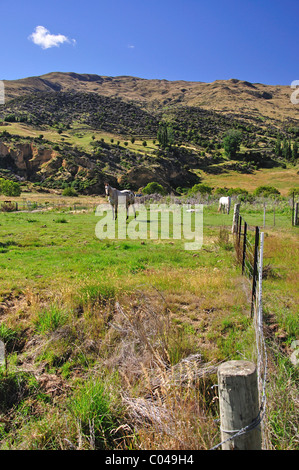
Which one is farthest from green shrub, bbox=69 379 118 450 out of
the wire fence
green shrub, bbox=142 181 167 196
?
green shrub, bbox=142 181 167 196

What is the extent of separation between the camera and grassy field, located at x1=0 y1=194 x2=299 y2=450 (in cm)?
295

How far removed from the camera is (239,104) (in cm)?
17775

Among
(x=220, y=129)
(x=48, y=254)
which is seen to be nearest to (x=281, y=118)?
(x=220, y=129)

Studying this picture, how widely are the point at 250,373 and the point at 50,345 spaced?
3556 millimetres

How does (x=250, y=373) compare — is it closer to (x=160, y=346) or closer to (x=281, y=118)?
(x=160, y=346)

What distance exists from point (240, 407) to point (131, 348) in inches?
93.6

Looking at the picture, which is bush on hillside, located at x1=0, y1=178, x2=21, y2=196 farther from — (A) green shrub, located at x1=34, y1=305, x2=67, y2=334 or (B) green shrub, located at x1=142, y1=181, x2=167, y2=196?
(A) green shrub, located at x1=34, y1=305, x2=67, y2=334

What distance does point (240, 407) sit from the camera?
80.4 inches

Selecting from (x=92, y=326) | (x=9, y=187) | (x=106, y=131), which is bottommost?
(x=92, y=326)

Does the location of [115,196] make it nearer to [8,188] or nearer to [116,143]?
[8,188]

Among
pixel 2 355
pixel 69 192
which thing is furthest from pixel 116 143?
pixel 2 355

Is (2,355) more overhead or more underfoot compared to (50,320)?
more underfoot

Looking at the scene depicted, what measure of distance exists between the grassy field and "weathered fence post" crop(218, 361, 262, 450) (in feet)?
1.83

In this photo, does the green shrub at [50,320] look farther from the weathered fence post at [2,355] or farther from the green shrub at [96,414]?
the green shrub at [96,414]
